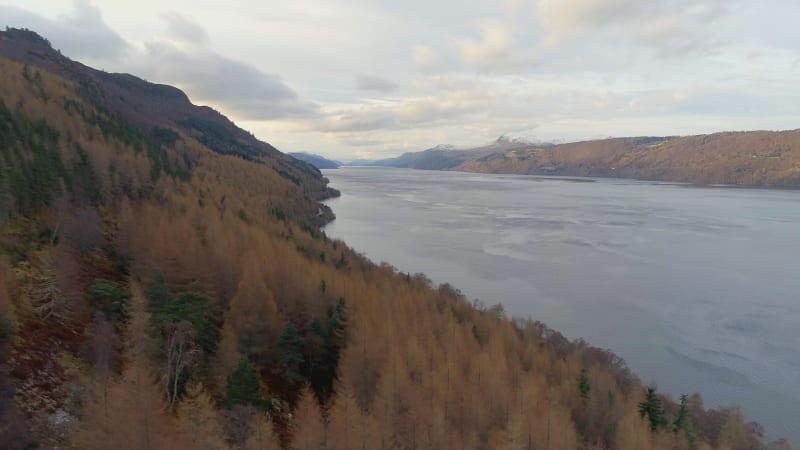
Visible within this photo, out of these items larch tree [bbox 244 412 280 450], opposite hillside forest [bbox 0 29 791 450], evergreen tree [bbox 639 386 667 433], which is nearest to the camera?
larch tree [bbox 244 412 280 450]

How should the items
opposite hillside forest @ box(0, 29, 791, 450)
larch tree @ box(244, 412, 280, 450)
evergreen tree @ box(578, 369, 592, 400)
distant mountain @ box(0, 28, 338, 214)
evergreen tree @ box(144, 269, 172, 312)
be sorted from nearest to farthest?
larch tree @ box(244, 412, 280, 450)
opposite hillside forest @ box(0, 29, 791, 450)
evergreen tree @ box(144, 269, 172, 312)
evergreen tree @ box(578, 369, 592, 400)
distant mountain @ box(0, 28, 338, 214)

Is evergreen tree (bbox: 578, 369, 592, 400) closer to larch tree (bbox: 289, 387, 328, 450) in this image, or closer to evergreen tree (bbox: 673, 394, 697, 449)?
evergreen tree (bbox: 673, 394, 697, 449)

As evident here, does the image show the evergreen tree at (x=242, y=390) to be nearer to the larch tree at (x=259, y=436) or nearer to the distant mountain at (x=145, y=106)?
the larch tree at (x=259, y=436)

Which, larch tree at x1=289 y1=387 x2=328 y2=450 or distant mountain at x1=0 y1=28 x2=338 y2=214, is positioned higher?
distant mountain at x1=0 y1=28 x2=338 y2=214

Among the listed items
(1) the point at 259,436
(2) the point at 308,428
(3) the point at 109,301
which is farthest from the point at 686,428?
(3) the point at 109,301

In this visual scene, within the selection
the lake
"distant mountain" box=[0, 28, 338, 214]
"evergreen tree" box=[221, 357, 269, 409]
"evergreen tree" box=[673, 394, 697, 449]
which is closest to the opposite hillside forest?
"evergreen tree" box=[221, 357, 269, 409]

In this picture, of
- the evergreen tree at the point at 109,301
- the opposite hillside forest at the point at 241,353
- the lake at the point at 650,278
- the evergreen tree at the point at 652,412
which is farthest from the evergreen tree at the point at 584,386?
the evergreen tree at the point at 109,301
